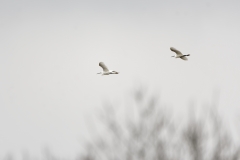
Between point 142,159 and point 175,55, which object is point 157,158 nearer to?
point 142,159

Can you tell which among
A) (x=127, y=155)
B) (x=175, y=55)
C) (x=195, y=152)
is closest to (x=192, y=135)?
(x=195, y=152)

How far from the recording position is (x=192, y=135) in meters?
21.0

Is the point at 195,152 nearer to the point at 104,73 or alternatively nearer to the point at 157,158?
the point at 157,158

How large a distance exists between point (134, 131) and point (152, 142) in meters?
0.75

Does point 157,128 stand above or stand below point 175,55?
below

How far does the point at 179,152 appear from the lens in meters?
21.3

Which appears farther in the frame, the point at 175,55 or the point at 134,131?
the point at 175,55

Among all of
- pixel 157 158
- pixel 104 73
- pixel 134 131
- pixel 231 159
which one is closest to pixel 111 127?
pixel 134 131

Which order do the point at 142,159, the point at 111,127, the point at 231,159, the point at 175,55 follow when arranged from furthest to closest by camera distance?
the point at 175,55
the point at 111,127
the point at 142,159
the point at 231,159

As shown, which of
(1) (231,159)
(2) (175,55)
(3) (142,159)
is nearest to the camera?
(1) (231,159)

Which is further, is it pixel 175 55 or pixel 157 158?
pixel 175 55

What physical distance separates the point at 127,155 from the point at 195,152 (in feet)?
7.07

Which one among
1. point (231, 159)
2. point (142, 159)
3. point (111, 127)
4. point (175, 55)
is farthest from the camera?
point (175, 55)

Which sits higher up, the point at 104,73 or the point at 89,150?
the point at 104,73
